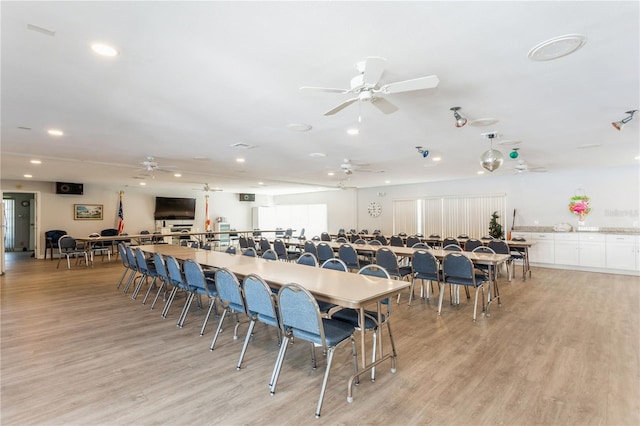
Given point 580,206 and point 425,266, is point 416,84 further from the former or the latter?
point 580,206

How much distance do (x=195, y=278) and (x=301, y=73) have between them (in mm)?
2646

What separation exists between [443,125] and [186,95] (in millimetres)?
3228

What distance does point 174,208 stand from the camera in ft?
46.1

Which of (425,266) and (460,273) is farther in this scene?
(425,266)

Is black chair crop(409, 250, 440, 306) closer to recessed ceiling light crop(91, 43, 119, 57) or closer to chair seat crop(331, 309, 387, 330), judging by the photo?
chair seat crop(331, 309, 387, 330)

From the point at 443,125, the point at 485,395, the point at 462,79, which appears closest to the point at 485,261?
the point at 443,125

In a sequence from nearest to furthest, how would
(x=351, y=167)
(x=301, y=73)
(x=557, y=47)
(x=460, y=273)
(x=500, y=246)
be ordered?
(x=557, y=47), (x=301, y=73), (x=460, y=273), (x=500, y=246), (x=351, y=167)

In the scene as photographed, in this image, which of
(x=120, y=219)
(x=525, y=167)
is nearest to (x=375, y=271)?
(x=525, y=167)

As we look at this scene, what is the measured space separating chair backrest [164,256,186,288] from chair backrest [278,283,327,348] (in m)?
2.19

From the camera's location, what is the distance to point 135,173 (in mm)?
9070

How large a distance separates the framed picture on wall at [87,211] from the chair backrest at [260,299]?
12.0 meters

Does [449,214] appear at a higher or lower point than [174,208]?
lower

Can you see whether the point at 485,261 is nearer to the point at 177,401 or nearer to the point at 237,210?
the point at 177,401

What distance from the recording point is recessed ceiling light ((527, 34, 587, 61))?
2195 mm
